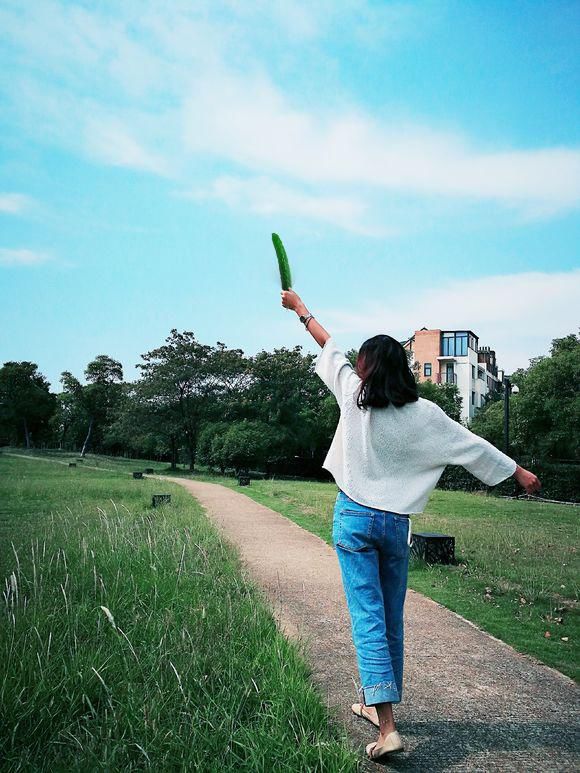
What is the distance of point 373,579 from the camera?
9.67 feet

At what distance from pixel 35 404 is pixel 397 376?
3958 cm

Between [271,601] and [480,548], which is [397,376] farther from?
[480,548]

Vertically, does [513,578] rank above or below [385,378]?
below

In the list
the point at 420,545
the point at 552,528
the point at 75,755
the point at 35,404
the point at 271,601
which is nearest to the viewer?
the point at 75,755

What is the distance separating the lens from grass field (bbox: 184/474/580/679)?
5.00 meters

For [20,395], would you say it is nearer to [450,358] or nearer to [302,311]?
[450,358]

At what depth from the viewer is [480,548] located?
921 cm

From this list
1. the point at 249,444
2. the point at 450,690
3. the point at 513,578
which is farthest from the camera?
the point at 249,444

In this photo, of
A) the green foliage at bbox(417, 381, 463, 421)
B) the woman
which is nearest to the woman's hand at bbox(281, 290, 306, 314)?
the woman

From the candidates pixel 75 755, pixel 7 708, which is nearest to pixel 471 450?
pixel 75 755

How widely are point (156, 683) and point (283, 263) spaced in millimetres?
2181

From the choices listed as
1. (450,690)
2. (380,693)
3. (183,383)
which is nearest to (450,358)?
(183,383)

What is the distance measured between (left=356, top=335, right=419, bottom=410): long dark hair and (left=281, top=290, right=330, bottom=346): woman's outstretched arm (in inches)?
13.8

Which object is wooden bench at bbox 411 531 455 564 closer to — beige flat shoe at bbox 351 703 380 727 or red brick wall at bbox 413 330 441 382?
beige flat shoe at bbox 351 703 380 727
